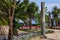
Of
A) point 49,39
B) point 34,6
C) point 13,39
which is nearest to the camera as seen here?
point 13,39

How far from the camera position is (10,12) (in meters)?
19.5

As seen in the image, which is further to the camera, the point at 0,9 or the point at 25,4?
the point at 25,4

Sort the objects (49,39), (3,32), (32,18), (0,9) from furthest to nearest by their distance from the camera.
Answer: (32,18) → (3,32) → (49,39) → (0,9)

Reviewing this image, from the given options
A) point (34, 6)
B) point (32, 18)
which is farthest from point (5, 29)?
point (32, 18)

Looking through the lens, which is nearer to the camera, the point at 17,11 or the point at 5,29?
the point at 17,11

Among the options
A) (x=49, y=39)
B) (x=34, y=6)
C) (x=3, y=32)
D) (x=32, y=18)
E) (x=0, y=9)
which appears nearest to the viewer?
(x=0, y=9)

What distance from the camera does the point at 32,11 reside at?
170 ft

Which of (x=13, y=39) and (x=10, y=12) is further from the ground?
(x=10, y=12)

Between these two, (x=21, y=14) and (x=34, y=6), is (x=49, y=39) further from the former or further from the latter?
(x=34, y=6)

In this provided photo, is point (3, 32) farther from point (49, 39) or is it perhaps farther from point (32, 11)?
point (32, 11)

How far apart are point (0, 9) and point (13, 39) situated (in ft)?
17.8

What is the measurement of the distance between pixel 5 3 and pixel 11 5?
2.65 feet

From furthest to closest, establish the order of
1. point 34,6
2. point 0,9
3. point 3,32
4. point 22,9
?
point 34,6
point 3,32
point 22,9
point 0,9

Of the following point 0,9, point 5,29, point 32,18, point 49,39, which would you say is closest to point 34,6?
point 32,18
